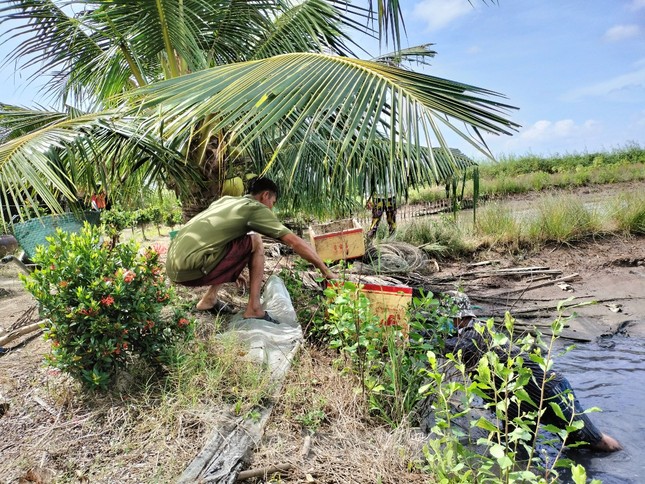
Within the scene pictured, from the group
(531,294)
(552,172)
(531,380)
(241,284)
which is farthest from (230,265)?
(552,172)

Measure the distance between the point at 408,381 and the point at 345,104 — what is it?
166 cm

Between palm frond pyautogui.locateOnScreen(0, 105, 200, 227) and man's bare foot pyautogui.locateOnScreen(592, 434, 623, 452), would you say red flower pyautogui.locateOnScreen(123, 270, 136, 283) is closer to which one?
palm frond pyautogui.locateOnScreen(0, 105, 200, 227)

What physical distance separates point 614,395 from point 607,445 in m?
1.04

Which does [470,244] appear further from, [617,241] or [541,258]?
[617,241]

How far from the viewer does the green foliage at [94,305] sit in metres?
2.34

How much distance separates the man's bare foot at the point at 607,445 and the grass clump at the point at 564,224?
19.9 ft

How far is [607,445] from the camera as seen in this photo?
3.06 meters

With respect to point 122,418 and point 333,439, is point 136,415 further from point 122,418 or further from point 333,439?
point 333,439

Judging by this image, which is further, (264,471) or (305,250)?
(305,250)

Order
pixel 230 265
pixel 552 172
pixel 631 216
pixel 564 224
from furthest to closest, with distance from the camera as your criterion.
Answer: pixel 552 172 < pixel 631 216 < pixel 564 224 < pixel 230 265

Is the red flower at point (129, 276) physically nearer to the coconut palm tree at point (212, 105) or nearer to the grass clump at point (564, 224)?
the coconut palm tree at point (212, 105)

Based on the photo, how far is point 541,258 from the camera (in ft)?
27.1

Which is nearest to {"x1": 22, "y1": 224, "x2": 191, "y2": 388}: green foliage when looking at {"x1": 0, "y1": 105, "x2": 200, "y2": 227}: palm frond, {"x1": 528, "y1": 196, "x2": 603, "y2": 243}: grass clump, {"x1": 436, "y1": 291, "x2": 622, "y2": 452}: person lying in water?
{"x1": 0, "y1": 105, "x2": 200, "y2": 227}: palm frond

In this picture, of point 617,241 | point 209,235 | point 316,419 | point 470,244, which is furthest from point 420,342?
point 617,241
